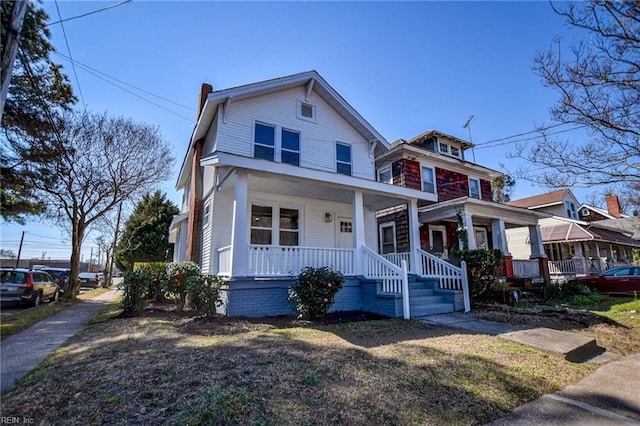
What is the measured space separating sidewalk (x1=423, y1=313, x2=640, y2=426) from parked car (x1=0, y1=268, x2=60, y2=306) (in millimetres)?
16147

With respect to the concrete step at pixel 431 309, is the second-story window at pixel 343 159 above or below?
above

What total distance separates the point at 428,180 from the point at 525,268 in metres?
6.07

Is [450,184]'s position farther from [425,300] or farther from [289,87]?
[289,87]

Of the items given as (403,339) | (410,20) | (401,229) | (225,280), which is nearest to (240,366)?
(403,339)

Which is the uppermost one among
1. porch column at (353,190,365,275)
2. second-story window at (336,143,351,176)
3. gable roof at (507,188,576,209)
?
gable roof at (507,188,576,209)

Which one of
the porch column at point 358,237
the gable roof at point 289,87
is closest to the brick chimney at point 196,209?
the gable roof at point 289,87

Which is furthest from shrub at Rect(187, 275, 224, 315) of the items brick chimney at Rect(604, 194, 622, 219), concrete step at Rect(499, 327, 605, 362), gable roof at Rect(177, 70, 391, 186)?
brick chimney at Rect(604, 194, 622, 219)

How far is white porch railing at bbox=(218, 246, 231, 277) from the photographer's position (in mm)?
8499

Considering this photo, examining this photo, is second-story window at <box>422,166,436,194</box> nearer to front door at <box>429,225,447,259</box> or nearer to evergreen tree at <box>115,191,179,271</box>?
front door at <box>429,225,447,259</box>

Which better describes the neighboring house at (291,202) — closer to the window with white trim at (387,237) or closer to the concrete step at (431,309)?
the concrete step at (431,309)

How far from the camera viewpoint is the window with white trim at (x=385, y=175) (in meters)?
16.2

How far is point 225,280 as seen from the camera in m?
8.04

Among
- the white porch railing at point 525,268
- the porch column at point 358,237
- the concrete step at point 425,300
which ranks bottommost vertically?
the concrete step at point 425,300

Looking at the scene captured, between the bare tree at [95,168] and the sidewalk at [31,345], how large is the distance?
8351mm
